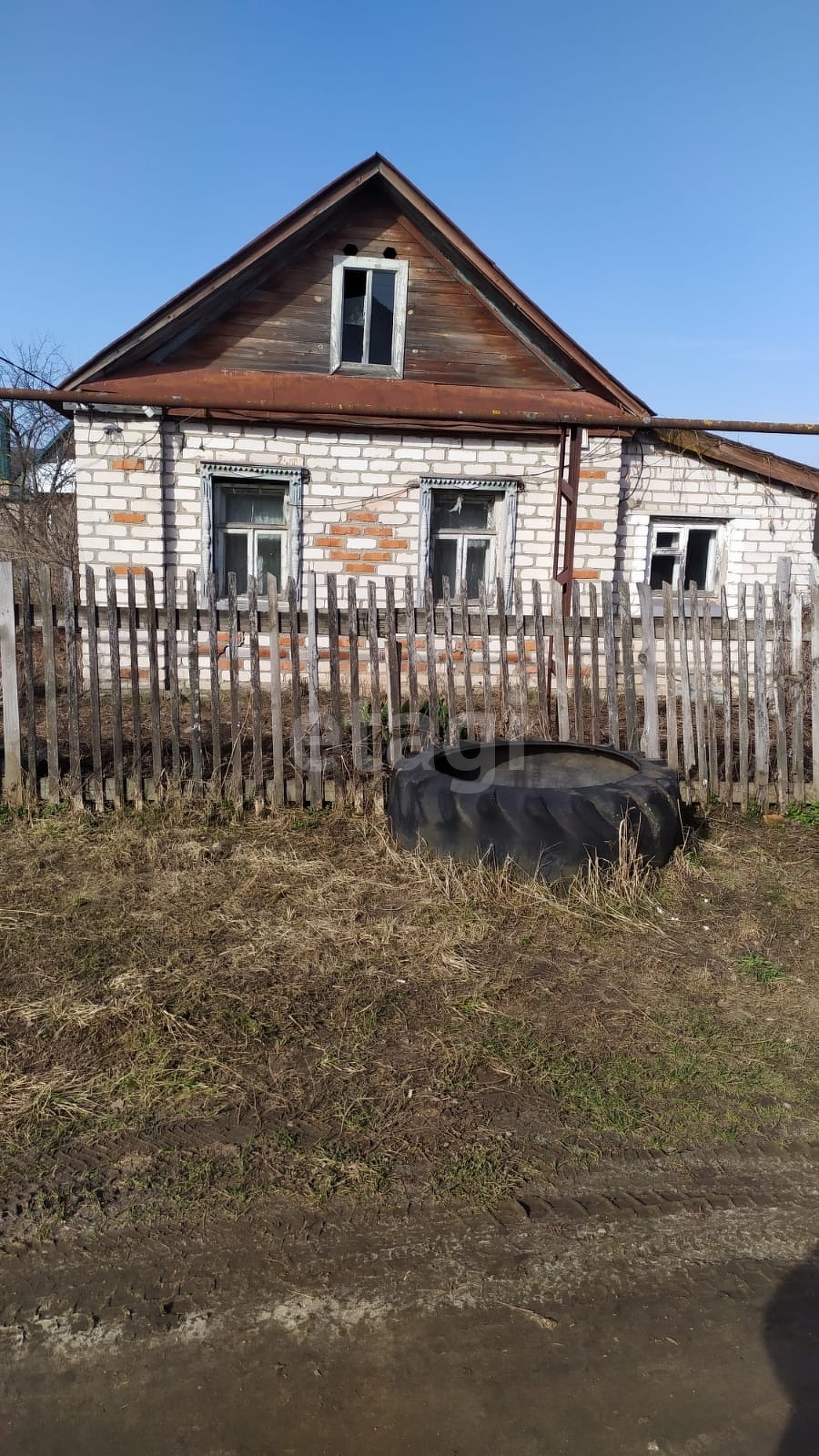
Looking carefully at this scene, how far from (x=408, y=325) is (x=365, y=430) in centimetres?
147

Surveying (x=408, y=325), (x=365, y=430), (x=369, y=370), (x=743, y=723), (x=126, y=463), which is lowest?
(x=743, y=723)

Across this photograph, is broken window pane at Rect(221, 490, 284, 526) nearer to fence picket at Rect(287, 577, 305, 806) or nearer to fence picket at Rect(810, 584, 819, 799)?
fence picket at Rect(287, 577, 305, 806)

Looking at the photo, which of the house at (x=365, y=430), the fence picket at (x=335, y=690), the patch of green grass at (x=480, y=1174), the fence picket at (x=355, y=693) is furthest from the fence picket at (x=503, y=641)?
the house at (x=365, y=430)

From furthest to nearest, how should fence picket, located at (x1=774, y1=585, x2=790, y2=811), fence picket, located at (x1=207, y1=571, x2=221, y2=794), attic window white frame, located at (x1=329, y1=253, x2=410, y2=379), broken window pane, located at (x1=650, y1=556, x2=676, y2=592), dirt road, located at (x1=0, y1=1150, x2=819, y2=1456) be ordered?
broken window pane, located at (x1=650, y1=556, x2=676, y2=592) → attic window white frame, located at (x1=329, y1=253, x2=410, y2=379) → fence picket, located at (x1=774, y1=585, x2=790, y2=811) → fence picket, located at (x1=207, y1=571, x2=221, y2=794) → dirt road, located at (x1=0, y1=1150, x2=819, y2=1456)

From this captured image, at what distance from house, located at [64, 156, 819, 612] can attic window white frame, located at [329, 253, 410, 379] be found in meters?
0.02

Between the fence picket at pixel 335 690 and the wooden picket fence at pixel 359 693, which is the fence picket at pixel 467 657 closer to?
the wooden picket fence at pixel 359 693

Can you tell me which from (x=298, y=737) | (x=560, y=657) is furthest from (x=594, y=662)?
(x=298, y=737)

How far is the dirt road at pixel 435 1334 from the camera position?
1686 mm

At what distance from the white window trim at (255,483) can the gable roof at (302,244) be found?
1.27 m

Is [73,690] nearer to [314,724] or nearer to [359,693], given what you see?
[314,724]

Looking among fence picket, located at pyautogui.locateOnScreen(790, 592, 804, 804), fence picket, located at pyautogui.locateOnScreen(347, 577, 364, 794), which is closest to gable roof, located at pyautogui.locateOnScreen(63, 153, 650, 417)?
fence picket, located at pyautogui.locateOnScreen(790, 592, 804, 804)

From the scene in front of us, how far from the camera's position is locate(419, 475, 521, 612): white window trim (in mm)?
9703

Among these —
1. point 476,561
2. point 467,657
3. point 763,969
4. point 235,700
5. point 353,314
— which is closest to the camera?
point 763,969

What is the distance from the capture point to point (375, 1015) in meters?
3.18
